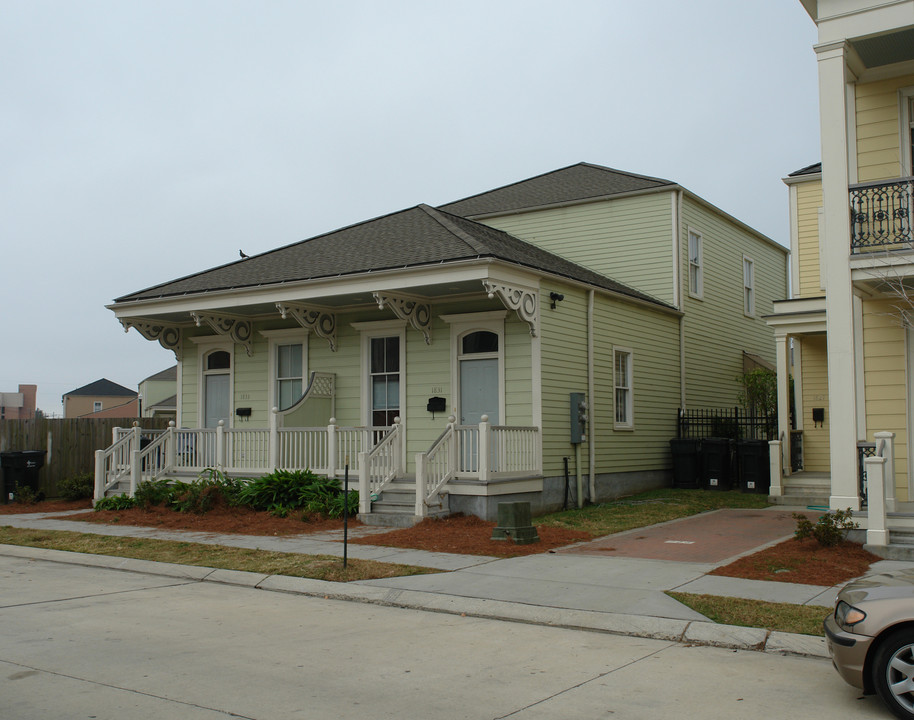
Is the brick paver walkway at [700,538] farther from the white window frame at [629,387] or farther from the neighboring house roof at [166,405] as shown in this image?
the neighboring house roof at [166,405]

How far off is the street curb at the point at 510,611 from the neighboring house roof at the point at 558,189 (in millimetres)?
15403

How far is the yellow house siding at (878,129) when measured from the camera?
13.2m

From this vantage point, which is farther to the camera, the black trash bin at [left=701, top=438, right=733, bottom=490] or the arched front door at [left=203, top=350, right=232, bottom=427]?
the black trash bin at [left=701, top=438, right=733, bottom=490]

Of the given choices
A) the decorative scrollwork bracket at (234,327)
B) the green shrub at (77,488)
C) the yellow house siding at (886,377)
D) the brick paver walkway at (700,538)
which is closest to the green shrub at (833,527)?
the brick paver walkway at (700,538)

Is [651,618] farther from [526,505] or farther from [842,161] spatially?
[842,161]

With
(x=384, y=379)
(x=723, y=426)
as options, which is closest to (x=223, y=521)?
(x=384, y=379)

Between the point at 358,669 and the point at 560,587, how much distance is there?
3591 mm

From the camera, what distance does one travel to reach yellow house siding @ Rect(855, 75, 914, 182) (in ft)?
43.2

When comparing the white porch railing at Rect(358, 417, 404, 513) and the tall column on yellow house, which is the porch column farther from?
the white porch railing at Rect(358, 417, 404, 513)

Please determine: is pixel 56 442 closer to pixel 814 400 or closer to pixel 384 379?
pixel 384 379

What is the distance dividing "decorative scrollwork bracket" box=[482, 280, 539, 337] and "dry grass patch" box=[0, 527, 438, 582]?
540cm

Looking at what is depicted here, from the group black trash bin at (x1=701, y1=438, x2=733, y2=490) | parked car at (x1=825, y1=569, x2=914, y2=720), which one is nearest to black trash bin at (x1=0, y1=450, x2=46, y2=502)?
black trash bin at (x1=701, y1=438, x2=733, y2=490)

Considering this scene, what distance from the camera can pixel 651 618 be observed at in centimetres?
811

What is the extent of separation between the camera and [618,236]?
2283cm
